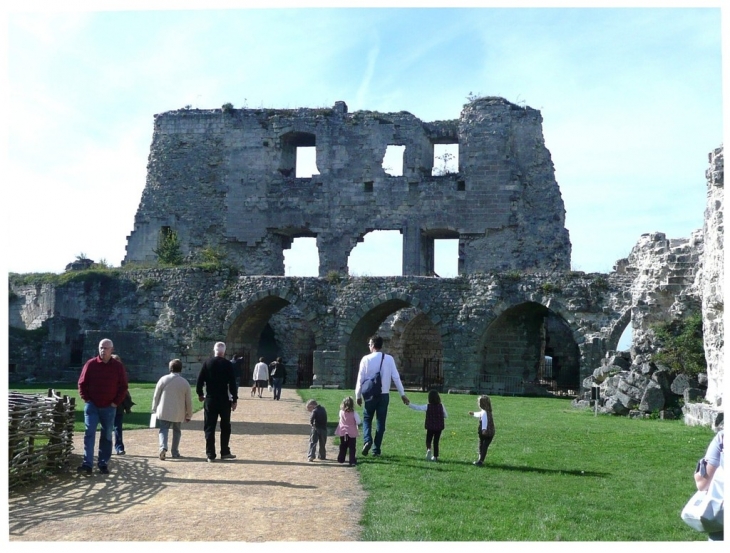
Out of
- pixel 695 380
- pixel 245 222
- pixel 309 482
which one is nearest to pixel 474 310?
pixel 695 380

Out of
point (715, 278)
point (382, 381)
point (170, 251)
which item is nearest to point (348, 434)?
point (382, 381)

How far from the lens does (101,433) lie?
9516 mm

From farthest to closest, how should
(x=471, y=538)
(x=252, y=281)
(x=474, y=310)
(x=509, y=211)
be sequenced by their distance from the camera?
(x=509, y=211) < (x=252, y=281) < (x=474, y=310) < (x=471, y=538)

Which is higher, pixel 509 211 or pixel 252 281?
pixel 509 211

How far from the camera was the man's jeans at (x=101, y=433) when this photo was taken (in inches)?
369

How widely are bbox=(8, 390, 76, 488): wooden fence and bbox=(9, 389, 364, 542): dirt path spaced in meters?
0.21

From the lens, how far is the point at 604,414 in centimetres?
1812

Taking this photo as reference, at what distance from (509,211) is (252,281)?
34.9ft

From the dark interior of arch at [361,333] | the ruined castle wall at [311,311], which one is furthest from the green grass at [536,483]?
the dark interior of arch at [361,333]

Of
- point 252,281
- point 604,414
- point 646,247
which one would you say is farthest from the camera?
point 252,281

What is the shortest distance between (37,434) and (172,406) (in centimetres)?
185

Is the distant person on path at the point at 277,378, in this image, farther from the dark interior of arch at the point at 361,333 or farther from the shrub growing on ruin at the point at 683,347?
the shrub growing on ruin at the point at 683,347

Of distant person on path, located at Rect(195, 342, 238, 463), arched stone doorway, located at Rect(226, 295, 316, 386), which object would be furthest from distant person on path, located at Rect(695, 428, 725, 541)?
arched stone doorway, located at Rect(226, 295, 316, 386)

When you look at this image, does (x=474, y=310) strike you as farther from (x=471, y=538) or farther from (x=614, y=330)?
(x=471, y=538)
